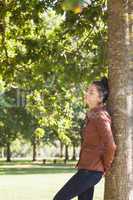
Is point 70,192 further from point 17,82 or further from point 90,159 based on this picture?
point 17,82

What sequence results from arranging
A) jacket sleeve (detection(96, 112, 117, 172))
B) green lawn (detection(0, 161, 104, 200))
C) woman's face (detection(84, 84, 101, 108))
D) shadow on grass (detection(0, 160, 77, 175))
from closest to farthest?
jacket sleeve (detection(96, 112, 117, 172)) < woman's face (detection(84, 84, 101, 108)) < green lawn (detection(0, 161, 104, 200)) < shadow on grass (detection(0, 160, 77, 175))

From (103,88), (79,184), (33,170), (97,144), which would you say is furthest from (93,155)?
(33,170)

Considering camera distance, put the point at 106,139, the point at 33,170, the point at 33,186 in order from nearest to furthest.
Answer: the point at 106,139
the point at 33,186
the point at 33,170

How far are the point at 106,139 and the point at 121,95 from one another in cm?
69

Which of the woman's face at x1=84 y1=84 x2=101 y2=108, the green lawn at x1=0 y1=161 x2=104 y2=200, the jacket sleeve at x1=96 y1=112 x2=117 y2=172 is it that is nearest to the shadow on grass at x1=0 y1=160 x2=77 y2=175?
the green lawn at x1=0 y1=161 x2=104 y2=200

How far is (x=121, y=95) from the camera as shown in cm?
714

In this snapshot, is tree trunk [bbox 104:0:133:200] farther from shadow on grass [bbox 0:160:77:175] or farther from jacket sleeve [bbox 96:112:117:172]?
shadow on grass [bbox 0:160:77:175]

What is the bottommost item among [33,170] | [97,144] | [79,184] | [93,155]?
[33,170]

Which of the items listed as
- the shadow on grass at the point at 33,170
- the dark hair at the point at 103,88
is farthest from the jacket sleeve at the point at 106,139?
the shadow on grass at the point at 33,170

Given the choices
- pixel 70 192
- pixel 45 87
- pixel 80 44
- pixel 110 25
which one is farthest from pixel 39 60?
pixel 70 192

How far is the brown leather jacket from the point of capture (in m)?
6.68

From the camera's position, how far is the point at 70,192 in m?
6.74

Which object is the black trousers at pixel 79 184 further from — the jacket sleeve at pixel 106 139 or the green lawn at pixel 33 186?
the green lawn at pixel 33 186

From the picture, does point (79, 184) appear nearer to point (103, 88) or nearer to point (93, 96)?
point (93, 96)
